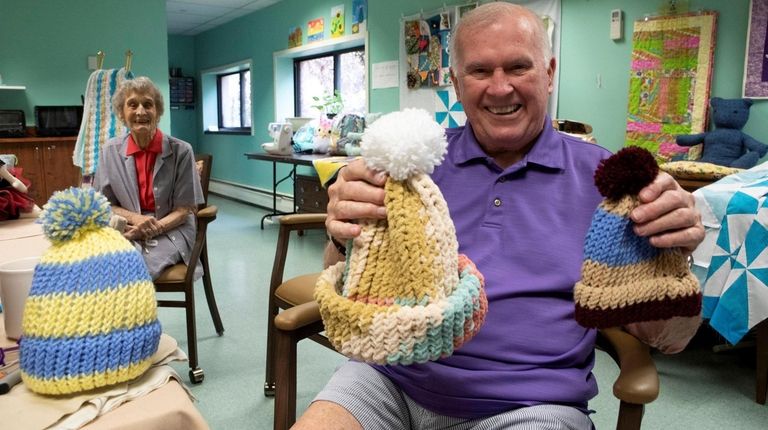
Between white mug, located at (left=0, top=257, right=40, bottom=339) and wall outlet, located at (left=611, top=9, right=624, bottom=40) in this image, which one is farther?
wall outlet, located at (left=611, top=9, right=624, bottom=40)

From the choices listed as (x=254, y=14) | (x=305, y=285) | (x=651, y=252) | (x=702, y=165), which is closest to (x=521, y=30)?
(x=651, y=252)

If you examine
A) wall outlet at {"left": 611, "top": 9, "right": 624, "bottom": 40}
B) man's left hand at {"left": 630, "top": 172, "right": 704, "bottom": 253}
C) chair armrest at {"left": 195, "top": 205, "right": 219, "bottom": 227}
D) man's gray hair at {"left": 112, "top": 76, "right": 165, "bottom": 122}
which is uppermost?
wall outlet at {"left": 611, "top": 9, "right": 624, "bottom": 40}

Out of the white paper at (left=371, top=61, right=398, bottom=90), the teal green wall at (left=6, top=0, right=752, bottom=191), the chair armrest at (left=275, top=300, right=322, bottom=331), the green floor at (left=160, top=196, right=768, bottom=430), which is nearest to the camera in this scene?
the chair armrest at (left=275, top=300, right=322, bottom=331)

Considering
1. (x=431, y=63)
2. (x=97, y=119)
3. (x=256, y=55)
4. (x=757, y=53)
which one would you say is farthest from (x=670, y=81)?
(x=256, y=55)

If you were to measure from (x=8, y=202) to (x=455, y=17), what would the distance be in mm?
3687

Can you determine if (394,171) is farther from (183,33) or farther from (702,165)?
(183,33)

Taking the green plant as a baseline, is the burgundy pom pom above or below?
below

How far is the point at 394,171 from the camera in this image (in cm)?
82

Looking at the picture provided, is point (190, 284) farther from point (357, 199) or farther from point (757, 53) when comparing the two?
point (757, 53)

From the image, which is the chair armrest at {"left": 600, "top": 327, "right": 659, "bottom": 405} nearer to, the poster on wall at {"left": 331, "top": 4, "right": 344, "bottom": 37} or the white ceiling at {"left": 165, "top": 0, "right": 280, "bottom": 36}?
the poster on wall at {"left": 331, "top": 4, "right": 344, "bottom": 37}

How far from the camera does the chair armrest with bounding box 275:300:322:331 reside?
4.08ft

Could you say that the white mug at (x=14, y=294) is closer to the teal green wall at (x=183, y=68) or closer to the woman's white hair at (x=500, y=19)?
the woman's white hair at (x=500, y=19)

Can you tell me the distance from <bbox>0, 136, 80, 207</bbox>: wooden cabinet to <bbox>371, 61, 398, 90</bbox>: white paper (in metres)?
2.98

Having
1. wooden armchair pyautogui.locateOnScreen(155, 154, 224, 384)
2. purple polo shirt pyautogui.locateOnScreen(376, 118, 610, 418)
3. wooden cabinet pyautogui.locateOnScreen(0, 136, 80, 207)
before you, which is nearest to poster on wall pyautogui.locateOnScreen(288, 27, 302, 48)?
wooden cabinet pyautogui.locateOnScreen(0, 136, 80, 207)
